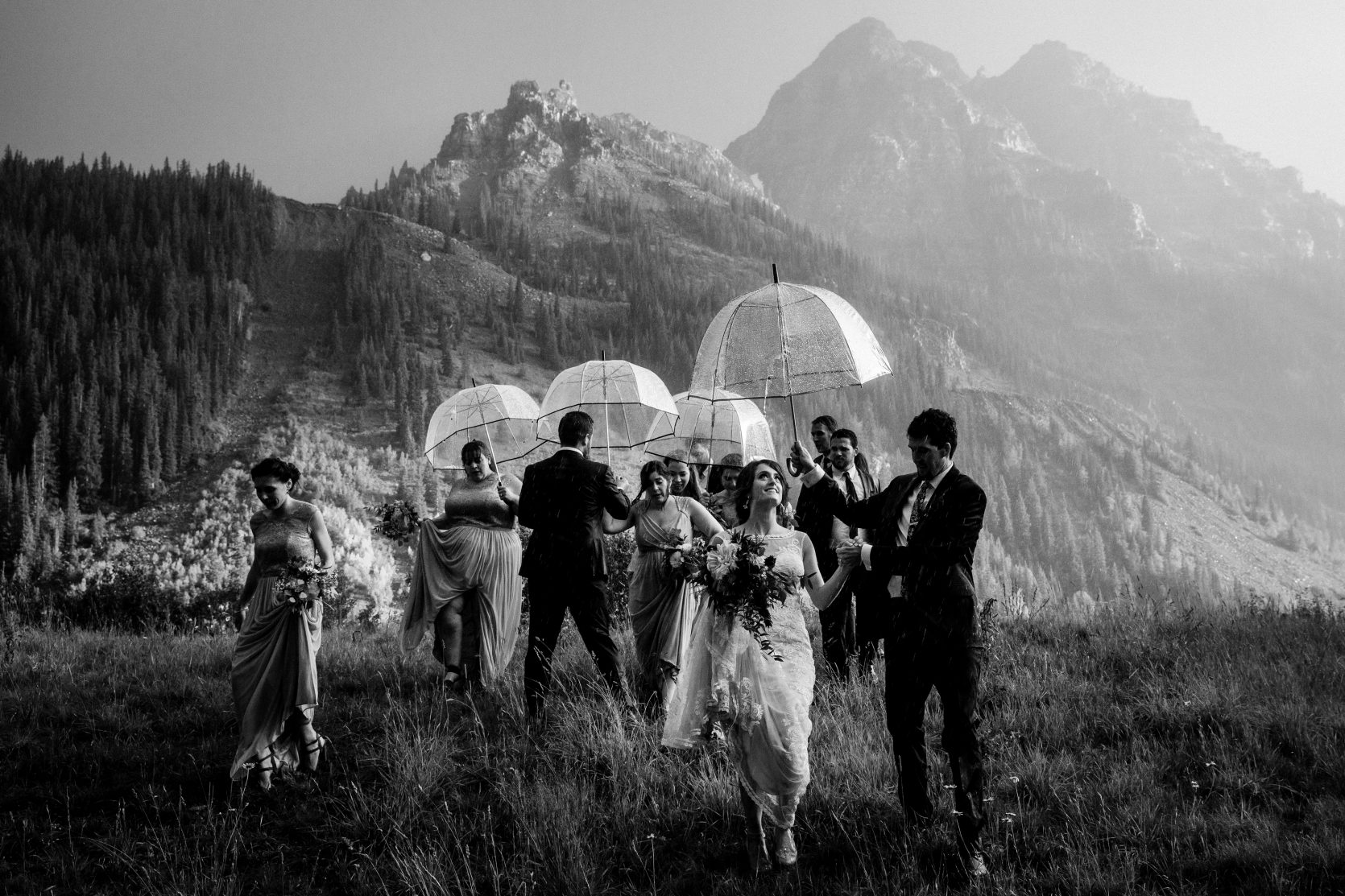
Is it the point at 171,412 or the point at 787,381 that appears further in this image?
the point at 171,412

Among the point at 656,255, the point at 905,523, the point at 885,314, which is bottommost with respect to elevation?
the point at 905,523

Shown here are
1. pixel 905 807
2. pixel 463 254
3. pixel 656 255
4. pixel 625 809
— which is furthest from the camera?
pixel 656 255

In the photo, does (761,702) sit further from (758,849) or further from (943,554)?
(943,554)

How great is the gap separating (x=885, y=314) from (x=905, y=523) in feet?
515

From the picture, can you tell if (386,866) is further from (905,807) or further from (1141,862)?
(1141,862)

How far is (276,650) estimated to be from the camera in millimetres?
5125

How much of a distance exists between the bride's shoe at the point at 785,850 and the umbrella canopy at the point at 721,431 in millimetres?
5203

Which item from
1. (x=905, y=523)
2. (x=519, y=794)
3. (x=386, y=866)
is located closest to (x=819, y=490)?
(x=905, y=523)

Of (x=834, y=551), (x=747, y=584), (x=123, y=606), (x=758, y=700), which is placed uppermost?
(x=747, y=584)

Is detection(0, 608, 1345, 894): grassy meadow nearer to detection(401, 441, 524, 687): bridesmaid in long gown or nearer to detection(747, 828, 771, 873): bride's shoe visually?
detection(747, 828, 771, 873): bride's shoe

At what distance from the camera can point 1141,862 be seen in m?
3.55

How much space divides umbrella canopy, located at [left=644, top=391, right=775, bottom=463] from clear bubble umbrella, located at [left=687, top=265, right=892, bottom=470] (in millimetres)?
2324

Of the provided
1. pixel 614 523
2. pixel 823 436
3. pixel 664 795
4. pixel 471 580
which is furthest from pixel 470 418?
pixel 664 795

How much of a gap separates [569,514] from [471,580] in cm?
172
